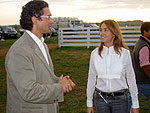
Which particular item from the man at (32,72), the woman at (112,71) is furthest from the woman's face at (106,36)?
the man at (32,72)

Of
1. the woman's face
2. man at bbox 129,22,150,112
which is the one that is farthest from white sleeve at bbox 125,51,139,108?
man at bbox 129,22,150,112

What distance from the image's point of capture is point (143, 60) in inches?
153

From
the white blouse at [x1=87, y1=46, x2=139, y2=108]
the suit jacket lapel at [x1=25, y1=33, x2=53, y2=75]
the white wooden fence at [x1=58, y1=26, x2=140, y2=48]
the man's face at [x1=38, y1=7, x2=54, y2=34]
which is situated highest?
the man's face at [x1=38, y1=7, x2=54, y2=34]

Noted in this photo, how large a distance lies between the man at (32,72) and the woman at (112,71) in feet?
2.73

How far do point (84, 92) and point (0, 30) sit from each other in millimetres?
31196

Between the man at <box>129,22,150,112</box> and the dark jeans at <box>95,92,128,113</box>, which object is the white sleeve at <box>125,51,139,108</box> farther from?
the man at <box>129,22,150,112</box>

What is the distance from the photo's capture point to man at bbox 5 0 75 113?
2.22 metres

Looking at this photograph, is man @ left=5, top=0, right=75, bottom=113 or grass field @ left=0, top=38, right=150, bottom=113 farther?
grass field @ left=0, top=38, right=150, bottom=113

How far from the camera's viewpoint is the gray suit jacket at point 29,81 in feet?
7.27

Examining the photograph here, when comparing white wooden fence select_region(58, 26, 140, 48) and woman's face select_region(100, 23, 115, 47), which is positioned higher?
woman's face select_region(100, 23, 115, 47)

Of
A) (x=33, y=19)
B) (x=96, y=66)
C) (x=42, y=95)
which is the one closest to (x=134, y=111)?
(x=96, y=66)

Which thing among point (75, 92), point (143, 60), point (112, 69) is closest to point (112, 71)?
point (112, 69)

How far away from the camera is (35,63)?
7.75 feet

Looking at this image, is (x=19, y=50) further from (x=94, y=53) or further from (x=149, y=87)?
(x=149, y=87)
